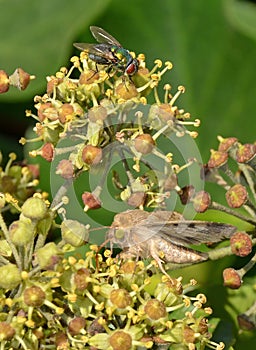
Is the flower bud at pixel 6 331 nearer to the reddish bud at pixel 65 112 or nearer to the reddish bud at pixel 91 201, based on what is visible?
the reddish bud at pixel 91 201

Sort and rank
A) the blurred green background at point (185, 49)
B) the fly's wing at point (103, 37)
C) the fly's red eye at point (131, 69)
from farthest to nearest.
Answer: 1. the blurred green background at point (185, 49)
2. the fly's wing at point (103, 37)
3. the fly's red eye at point (131, 69)

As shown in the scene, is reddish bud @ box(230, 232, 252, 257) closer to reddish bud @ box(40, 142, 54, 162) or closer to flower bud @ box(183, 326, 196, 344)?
flower bud @ box(183, 326, 196, 344)

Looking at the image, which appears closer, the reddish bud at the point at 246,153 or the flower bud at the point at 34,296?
the flower bud at the point at 34,296

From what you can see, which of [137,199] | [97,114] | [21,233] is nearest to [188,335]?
[137,199]

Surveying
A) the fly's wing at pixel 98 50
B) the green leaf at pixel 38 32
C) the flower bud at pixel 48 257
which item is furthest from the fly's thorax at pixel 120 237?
the green leaf at pixel 38 32

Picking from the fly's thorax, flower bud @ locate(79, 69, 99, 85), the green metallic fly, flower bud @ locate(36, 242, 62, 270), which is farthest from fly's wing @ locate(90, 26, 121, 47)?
flower bud @ locate(36, 242, 62, 270)

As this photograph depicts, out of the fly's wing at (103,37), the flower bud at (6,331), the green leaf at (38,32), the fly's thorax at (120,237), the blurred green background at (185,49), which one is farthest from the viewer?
the green leaf at (38,32)

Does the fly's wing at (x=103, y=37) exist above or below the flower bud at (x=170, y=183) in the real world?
above
